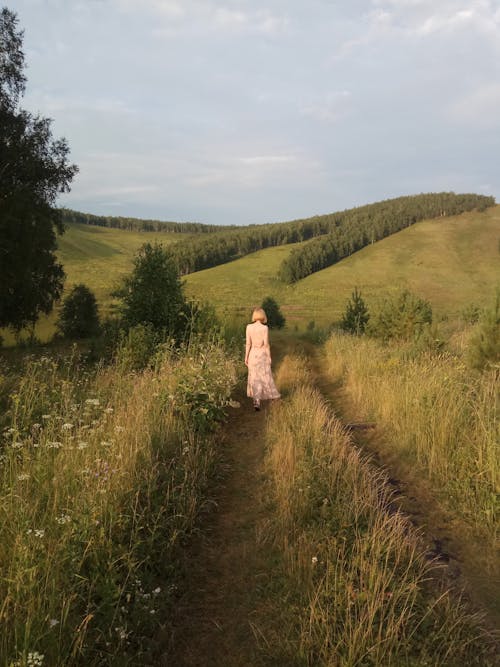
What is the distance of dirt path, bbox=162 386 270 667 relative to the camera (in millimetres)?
2615

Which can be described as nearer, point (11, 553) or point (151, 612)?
point (151, 612)

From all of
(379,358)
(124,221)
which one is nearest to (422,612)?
(379,358)

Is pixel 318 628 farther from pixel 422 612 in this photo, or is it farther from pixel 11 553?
pixel 11 553

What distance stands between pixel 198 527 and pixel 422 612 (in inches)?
81.5

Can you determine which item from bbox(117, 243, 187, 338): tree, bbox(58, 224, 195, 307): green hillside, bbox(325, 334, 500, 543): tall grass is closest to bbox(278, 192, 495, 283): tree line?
bbox(58, 224, 195, 307): green hillside

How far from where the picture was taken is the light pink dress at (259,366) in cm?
896

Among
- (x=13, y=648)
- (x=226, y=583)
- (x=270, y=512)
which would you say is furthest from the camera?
(x=270, y=512)

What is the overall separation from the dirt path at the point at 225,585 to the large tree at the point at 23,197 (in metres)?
18.3

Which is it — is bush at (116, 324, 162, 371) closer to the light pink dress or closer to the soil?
the light pink dress

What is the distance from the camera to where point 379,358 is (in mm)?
11383

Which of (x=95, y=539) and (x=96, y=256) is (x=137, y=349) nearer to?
(x=95, y=539)

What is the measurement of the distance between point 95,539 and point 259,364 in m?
6.20

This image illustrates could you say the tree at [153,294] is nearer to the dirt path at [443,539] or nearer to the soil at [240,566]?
the soil at [240,566]

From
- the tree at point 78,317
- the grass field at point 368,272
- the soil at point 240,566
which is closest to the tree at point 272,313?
the tree at point 78,317
